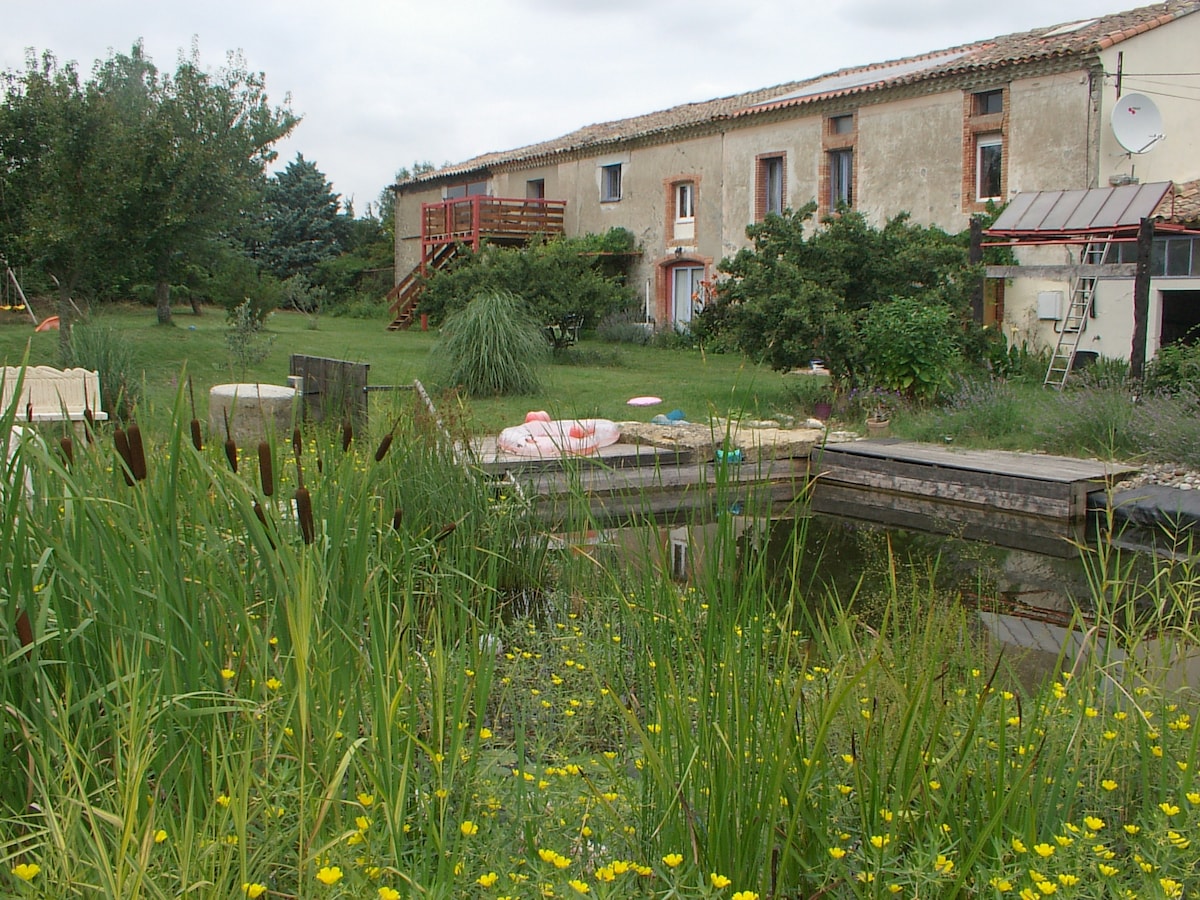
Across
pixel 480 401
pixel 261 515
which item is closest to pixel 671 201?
pixel 480 401

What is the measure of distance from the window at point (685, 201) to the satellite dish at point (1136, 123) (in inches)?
366

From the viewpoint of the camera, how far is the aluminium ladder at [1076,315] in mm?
14492

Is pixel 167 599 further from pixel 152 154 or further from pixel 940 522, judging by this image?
pixel 152 154

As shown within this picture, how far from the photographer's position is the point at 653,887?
1.76 m

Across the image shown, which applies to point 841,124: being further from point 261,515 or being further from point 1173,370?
point 261,515

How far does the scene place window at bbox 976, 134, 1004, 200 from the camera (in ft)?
53.7

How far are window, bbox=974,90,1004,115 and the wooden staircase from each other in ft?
40.6

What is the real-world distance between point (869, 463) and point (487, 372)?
15.8 ft

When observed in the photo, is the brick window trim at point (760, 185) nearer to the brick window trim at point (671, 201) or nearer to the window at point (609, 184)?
the brick window trim at point (671, 201)

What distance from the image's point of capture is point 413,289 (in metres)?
26.7

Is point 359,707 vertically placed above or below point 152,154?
below

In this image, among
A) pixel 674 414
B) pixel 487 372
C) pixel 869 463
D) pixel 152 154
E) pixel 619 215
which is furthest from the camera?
pixel 619 215

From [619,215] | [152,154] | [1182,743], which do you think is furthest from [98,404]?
[619,215]

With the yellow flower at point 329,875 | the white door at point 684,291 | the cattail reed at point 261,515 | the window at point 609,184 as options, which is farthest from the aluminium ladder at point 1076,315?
the yellow flower at point 329,875
